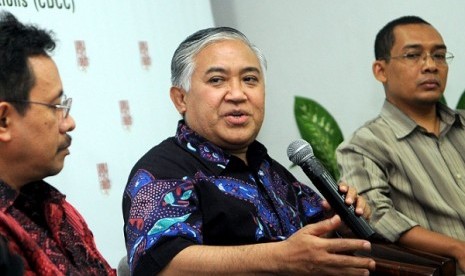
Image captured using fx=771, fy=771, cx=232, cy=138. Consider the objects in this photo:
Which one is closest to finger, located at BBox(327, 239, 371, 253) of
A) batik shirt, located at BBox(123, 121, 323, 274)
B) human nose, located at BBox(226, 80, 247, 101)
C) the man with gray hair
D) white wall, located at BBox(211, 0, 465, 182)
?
the man with gray hair

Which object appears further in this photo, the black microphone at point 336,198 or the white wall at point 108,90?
the white wall at point 108,90

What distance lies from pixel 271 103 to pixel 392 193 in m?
1.42

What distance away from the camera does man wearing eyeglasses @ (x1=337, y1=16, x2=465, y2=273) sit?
2.81 meters

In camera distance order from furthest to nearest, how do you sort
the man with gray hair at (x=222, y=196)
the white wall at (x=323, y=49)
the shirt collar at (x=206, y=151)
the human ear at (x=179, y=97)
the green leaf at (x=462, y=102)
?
the white wall at (x=323, y=49) < the green leaf at (x=462, y=102) < the human ear at (x=179, y=97) < the shirt collar at (x=206, y=151) < the man with gray hair at (x=222, y=196)

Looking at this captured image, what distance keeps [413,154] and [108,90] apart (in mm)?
1208

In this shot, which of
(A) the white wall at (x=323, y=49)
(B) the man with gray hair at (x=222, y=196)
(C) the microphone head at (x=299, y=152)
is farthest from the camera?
(A) the white wall at (x=323, y=49)

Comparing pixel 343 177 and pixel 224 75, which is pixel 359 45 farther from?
pixel 224 75

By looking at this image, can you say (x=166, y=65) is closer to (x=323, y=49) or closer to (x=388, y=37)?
(x=388, y=37)

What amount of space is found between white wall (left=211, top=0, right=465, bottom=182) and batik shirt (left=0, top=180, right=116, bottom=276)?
7.62 feet

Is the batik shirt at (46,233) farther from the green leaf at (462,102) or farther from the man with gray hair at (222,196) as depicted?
the green leaf at (462,102)

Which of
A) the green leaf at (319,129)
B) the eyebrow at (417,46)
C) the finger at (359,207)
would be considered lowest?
the green leaf at (319,129)

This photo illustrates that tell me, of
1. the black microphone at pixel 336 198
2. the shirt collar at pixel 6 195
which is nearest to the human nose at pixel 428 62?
the black microphone at pixel 336 198

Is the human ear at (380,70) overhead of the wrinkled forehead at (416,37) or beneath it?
beneath

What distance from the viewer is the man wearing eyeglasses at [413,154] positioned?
2.81m
